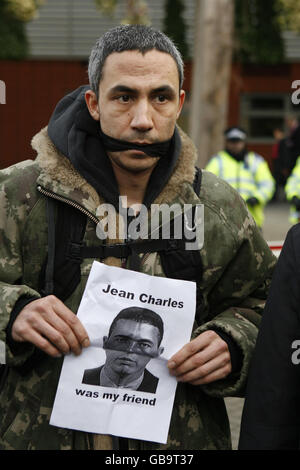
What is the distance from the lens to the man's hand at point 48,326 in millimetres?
2230

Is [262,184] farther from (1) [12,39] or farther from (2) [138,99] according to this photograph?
(1) [12,39]

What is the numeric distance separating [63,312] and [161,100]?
2.16 feet

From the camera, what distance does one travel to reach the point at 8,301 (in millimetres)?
2270

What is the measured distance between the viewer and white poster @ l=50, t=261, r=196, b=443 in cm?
232

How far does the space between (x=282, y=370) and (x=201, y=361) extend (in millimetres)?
324

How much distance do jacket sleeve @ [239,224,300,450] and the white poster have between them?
0.36 metres

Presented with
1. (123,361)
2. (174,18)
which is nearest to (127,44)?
(123,361)

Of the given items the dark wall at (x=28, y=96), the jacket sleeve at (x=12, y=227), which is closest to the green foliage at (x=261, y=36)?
the dark wall at (x=28, y=96)

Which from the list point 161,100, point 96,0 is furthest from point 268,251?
point 96,0

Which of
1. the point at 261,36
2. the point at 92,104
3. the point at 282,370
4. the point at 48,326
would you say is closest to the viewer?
the point at 282,370

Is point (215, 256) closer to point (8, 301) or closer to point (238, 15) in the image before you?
point (8, 301)

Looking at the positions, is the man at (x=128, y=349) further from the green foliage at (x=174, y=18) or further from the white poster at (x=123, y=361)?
the green foliage at (x=174, y=18)

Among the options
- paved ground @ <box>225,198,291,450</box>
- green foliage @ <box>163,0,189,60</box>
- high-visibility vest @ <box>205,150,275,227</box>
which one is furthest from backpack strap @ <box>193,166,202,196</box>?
green foliage @ <box>163,0,189,60</box>

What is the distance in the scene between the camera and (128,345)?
7.66ft
